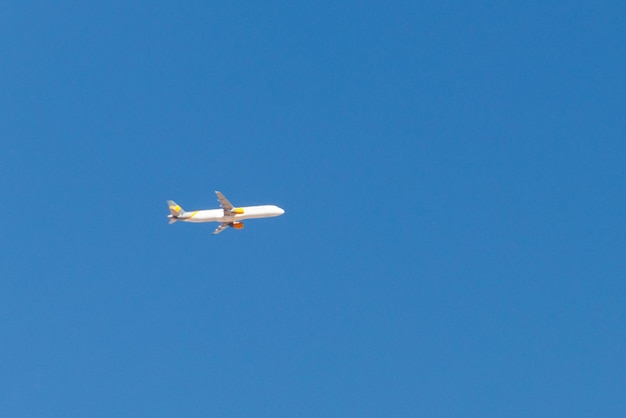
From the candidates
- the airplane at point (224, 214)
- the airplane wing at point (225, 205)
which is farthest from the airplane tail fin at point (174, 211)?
the airplane wing at point (225, 205)

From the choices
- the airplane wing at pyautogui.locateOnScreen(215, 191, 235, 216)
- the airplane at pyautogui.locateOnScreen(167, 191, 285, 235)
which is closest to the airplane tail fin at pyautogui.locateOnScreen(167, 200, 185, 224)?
the airplane at pyautogui.locateOnScreen(167, 191, 285, 235)

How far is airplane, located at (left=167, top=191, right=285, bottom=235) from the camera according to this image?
189875mm

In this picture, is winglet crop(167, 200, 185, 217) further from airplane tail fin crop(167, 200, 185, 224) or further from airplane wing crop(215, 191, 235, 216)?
airplane wing crop(215, 191, 235, 216)

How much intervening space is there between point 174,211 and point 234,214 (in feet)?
36.0

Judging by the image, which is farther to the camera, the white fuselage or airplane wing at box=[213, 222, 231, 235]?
airplane wing at box=[213, 222, 231, 235]

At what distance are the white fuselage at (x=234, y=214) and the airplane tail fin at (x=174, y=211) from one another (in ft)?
2.08

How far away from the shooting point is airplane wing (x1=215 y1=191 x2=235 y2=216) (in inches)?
7426

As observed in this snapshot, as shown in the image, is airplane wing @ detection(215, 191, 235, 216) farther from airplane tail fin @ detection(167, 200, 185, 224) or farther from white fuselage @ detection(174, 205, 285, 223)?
airplane tail fin @ detection(167, 200, 185, 224)

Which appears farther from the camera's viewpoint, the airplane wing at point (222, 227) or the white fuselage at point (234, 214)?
the airplane wing at point (222, 227)

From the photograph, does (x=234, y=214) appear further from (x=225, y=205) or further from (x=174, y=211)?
(x=174, y=211)

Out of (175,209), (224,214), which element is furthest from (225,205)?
(175,209)

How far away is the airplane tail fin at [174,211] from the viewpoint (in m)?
193

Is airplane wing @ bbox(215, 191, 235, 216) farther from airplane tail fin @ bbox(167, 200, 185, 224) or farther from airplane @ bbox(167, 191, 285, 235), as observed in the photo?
airplane tail fin @ bbox(167, 200, 185, 224)

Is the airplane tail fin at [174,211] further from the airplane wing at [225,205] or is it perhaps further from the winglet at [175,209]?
the airplane wing at [225,205]
